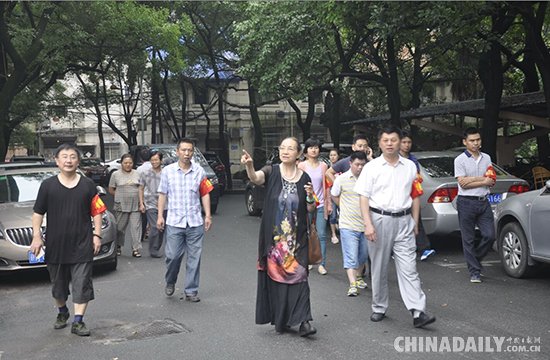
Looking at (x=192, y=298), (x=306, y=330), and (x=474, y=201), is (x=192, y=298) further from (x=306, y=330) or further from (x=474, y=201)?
(x=474, y=201)

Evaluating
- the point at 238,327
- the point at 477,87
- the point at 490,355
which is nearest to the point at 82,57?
the point at 477,87

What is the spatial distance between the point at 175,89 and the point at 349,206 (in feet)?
115

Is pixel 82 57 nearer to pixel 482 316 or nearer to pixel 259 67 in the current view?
pixel 259 67

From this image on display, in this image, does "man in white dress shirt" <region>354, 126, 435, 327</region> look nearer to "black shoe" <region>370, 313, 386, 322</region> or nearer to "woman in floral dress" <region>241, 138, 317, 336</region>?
"black shoe" <region>370, 313, 386, 322</region>

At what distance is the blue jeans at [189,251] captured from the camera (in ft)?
22.8

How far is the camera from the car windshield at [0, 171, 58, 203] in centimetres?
904

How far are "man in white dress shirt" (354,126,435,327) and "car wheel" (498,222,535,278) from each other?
8.26 ft

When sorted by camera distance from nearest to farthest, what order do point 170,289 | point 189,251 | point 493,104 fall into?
point 189,251 → point 170,289 → point 493,104

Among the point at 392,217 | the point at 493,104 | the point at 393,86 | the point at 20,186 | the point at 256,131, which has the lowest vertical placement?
the point at 392,217

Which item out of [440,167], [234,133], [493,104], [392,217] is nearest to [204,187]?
[392,217]

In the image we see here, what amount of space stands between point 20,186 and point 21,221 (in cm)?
144

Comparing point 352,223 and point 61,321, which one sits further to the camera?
point 352,223

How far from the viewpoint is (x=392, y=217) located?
5.71m

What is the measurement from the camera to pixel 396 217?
571cm
